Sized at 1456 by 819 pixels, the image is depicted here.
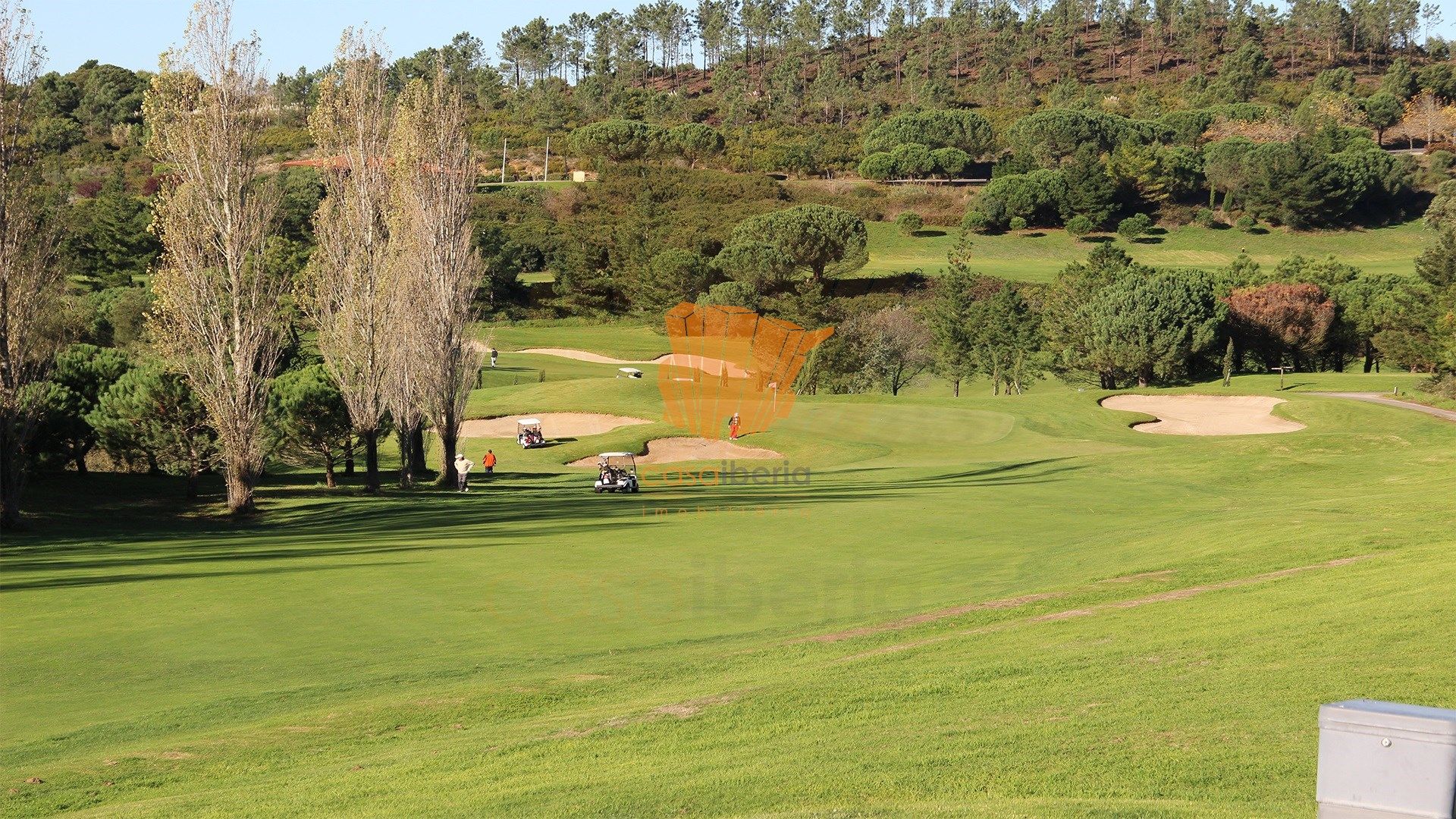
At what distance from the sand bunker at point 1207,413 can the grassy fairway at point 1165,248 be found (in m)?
67.9

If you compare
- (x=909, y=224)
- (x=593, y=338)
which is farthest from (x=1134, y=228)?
(x=593, y=338)

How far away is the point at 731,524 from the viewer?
3092 cm

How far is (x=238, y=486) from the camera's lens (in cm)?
3509

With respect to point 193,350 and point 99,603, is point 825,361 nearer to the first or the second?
point 193,350

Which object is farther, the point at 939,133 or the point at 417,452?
the point at 939,133

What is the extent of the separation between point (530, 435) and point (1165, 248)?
102m

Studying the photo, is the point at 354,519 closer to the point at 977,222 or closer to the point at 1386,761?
the point at 1386,761

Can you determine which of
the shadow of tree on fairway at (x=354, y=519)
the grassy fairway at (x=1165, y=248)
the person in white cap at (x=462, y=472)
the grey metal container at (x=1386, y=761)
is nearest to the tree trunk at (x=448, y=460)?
the person in white cap at (x=462, y=472)

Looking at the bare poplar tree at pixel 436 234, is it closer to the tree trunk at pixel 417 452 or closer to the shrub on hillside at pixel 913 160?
the tree trunk at pixel 417 452

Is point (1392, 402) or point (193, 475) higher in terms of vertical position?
point (1392, 402)

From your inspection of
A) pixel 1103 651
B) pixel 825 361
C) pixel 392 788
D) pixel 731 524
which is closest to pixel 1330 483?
pixel 731 524

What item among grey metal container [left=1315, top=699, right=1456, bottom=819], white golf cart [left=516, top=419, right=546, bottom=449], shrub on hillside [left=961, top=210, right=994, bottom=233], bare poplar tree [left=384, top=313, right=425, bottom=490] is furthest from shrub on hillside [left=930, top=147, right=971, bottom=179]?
grey metal container [left=1315, top=699, right=1456, bottom=819]

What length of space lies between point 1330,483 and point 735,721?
1149 inches

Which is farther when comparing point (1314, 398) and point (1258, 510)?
point (1314, 398)
